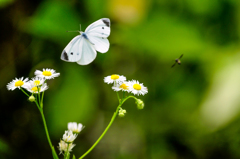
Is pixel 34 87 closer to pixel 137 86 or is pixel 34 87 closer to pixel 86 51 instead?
pixel 86 51

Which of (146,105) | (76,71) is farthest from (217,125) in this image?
(76,71)

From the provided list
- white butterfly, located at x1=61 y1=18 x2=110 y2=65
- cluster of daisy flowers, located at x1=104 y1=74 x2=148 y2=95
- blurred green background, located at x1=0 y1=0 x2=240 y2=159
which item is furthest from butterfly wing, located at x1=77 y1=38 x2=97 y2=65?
blurred green background, located at x1=0 y1=0 x2=240 y2=159

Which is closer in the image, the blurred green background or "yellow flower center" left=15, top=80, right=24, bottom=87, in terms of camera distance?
"yellow flower center" left=15, top=80, right=24, bottom=87

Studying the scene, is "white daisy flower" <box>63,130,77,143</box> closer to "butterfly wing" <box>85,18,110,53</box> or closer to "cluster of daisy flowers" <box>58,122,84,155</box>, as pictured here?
"cluster of daisy flowers" <box>58,122,84,155</box>

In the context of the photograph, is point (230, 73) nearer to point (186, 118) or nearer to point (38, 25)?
point (186, 118)

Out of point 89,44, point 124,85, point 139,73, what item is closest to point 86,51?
point 89,44

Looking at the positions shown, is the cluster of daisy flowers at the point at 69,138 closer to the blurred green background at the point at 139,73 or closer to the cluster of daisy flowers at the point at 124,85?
the cluster of daisy flowers at the point at 124,85

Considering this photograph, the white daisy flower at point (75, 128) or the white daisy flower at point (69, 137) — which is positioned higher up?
the white daisy flower at point (75, 128)

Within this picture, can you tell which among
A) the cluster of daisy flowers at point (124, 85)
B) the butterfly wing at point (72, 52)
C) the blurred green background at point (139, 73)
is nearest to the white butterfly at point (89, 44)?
the butterfly wing at point (72, 52)
